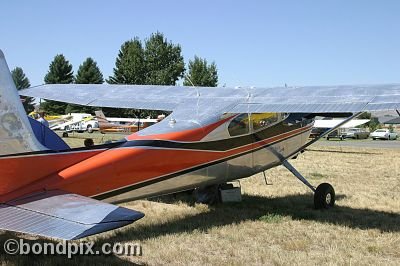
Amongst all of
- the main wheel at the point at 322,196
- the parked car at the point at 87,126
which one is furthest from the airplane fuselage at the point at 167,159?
the parked car at the point at 87,126

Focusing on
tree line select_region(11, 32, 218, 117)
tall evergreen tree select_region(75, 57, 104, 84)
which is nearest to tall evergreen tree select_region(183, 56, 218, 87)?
tree line select_region(11, 32, 218, 117)

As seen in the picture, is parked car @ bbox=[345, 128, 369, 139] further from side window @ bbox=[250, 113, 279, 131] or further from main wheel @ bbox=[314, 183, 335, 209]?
side window @ bbox=[250, 113, 279, 131]

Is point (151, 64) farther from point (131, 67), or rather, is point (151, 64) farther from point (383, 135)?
point (383, 135)

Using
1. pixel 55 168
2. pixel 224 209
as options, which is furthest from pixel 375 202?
pixel 55 168

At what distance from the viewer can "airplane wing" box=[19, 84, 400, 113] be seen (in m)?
7.12

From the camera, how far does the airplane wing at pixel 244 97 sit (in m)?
7.12

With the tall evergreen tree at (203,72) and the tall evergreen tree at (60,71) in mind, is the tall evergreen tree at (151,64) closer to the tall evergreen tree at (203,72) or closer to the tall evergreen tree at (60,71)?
the tall evergreen tree at (203,72)

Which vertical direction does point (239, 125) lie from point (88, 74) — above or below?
below

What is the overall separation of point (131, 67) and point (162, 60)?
13.5 feet

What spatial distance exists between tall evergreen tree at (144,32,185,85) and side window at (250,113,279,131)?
157 ft

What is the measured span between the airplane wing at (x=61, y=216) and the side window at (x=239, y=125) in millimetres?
3419

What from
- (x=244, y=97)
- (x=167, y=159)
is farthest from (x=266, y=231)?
(x=244, y=97)

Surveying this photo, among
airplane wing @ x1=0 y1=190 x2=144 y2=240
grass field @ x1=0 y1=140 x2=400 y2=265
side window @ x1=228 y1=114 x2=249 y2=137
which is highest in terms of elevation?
side window @ x1=228 y1=114 x2=249 y2=137

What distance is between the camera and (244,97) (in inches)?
319
